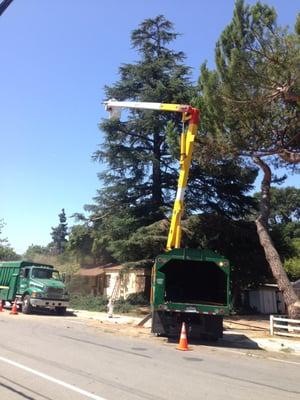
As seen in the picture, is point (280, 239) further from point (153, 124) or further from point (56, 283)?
point (56, 283)

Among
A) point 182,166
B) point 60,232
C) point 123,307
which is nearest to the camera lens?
point 182,166

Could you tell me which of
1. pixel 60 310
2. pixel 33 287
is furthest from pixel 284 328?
pixel 33 287

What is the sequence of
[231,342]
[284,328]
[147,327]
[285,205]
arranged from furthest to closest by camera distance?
[285,205]
[147,327]
[284,328]
[231,342]

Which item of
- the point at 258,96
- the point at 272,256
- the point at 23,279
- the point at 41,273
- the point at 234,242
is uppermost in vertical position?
the point at 258,96

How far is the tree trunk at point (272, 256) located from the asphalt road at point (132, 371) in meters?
6.94

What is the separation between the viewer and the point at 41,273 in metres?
27.2

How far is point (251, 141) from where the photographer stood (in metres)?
23.1

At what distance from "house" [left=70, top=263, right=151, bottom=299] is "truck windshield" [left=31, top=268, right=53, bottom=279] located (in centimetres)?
1117

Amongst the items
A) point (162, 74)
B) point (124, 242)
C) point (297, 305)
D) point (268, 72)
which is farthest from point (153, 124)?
point (297, 305)

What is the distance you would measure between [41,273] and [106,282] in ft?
56.2

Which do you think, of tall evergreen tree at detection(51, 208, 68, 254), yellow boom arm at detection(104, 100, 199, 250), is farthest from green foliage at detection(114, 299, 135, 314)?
tall evergreen tree at detection(51, 208, 68, 254)

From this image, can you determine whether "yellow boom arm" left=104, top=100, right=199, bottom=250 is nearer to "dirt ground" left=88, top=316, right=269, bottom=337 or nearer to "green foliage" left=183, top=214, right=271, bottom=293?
"dirt ground" left=88, top=316, right=269, bottom=337

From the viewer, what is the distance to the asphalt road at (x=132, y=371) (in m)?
7.89

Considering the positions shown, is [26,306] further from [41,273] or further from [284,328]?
[284,328]
